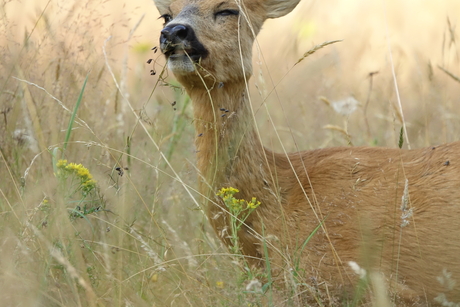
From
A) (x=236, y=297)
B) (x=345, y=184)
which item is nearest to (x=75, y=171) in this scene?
(x=236, y=297)

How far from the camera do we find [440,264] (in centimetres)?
343

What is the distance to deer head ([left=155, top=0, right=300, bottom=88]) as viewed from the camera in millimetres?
3646

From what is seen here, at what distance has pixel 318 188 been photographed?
3.79 meters

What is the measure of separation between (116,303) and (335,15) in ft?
32.1

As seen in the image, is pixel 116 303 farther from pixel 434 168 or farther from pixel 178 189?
pixel 178 189

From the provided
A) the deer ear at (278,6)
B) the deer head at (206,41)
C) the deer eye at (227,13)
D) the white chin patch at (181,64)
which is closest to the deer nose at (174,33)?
the deer head at (206,41)

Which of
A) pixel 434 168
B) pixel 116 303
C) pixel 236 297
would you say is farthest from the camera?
pixel 434 168

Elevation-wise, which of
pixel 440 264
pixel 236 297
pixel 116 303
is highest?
pixel 116 303

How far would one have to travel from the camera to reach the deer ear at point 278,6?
4410mm

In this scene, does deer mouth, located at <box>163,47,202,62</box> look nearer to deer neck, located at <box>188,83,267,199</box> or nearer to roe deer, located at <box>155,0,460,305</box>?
roe deer, located at <box>155,0,460,305</box>

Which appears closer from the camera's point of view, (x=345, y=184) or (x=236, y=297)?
(x=236, y=297)

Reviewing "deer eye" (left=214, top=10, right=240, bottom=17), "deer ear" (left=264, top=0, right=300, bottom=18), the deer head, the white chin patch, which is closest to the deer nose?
the deer head

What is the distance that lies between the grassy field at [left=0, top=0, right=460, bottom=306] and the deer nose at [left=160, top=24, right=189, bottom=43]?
21 cm

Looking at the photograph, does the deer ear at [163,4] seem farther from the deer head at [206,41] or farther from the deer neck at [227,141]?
the deer neck at [227,141]
